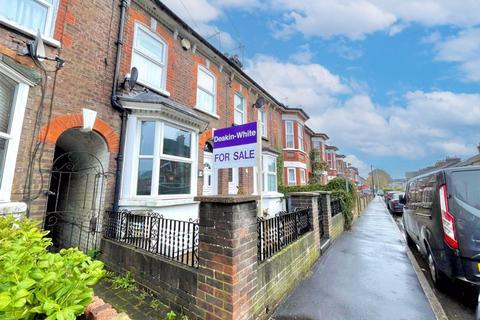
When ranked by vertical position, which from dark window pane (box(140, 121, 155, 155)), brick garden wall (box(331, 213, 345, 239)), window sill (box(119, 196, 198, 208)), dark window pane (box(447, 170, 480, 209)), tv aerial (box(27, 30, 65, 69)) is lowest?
brick garden wall (box(331, 213, 345, 239))

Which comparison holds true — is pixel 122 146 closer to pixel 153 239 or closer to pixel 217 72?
pixel 153 239

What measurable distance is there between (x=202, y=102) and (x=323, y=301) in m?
7.47

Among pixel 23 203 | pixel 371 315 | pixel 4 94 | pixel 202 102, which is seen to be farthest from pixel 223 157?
pixel 202 102

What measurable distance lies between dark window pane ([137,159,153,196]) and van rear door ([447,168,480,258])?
5986mm

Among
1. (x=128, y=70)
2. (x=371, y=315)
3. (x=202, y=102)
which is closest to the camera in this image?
(x=371, y=315)

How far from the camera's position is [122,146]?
222 inches

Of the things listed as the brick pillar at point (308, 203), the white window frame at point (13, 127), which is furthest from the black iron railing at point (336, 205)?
the white window frame at point (13, 127)

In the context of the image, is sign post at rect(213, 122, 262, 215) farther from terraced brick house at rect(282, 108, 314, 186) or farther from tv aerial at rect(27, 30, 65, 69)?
terraced brick house at rect(282, 108, 314, 186)

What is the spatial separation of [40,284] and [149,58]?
6.79m

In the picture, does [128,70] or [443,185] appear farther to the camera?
[128,70]

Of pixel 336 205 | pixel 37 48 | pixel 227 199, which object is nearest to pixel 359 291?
pixel 227 199

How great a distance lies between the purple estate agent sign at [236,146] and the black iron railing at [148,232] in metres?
1.26

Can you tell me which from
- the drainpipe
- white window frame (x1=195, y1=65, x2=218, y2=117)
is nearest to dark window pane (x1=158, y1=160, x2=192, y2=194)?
the drainpipe

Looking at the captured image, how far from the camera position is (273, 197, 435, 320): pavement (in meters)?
3.29
